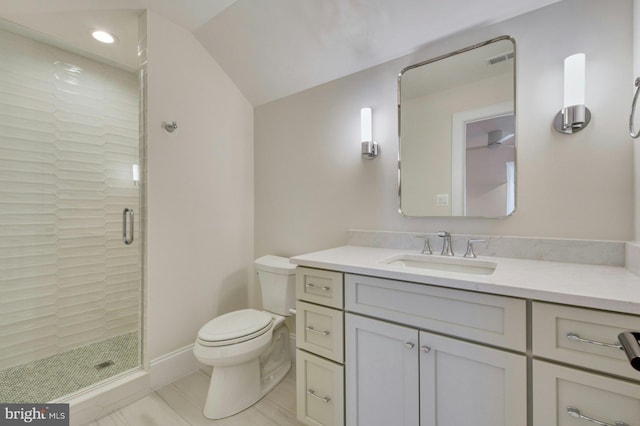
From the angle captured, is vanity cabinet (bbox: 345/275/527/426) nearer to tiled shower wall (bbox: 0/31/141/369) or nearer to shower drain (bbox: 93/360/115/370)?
tiled shower wall (bbox: 0/31/141/369)

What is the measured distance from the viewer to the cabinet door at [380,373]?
3.62 feet

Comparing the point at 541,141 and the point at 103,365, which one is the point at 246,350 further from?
the point at 541,141

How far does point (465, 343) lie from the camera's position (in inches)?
38.9

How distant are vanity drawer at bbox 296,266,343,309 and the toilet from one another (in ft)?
1.46

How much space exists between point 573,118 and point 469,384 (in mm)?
1172

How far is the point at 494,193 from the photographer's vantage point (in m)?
1.44

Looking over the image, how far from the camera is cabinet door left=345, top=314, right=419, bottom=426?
43.5 inches

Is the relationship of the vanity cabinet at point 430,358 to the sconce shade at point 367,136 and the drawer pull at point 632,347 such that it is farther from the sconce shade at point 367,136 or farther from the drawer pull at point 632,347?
the sconce shade at point 367,136

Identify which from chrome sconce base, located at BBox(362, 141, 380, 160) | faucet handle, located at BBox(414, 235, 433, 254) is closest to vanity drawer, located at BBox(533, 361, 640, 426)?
faucet handle, located at BBox(414, 235, 433, 254)

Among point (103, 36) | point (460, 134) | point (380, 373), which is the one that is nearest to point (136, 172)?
point (103, 36)

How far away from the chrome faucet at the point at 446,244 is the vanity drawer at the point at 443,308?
53 centimetres

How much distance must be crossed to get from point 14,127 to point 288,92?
1.86m

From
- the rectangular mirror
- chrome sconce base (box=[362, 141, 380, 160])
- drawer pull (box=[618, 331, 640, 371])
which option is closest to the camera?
drawer pull (box=[618, 331, 640, 371])

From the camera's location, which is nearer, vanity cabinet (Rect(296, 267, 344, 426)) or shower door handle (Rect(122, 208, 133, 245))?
vanity cabinet (Rect(296, 267, 344, 426))
